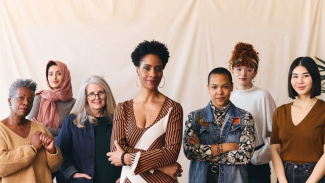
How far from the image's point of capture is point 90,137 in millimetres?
3143

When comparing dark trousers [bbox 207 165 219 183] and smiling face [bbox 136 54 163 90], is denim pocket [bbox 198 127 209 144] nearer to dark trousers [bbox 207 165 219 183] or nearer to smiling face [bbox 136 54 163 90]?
dark trousers [bbox 207 165 219 183]

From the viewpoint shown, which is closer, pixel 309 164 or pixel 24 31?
pixel 309 164

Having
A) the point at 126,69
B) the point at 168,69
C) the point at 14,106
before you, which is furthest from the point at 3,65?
the point at 14,106

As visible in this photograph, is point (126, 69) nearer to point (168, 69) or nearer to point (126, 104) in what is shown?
point (168, 69)

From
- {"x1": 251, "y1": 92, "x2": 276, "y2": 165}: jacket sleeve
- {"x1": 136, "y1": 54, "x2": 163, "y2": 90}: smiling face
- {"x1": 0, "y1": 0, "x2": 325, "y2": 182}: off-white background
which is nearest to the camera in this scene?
{"x1": 136, "y1": 54, "x2": 163, "y2": 90}: smiling face

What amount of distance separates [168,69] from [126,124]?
97.2 inches

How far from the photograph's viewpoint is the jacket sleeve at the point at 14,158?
8.95ft

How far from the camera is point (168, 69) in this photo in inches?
196

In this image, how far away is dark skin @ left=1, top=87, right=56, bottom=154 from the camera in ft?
9.43

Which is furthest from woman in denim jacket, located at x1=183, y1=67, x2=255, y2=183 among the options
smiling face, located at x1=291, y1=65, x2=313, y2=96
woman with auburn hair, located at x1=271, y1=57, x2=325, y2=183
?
smiling face, located at x1=291, y1=65, x2=313, y2=96

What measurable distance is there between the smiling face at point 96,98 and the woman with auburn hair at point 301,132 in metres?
1.30

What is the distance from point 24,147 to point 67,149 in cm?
44

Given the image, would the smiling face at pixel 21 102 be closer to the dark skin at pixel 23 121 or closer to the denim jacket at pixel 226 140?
the dark skin at pixel 23 121

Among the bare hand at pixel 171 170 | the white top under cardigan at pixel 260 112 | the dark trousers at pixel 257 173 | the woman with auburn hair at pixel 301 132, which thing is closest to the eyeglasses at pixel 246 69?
the white top under cardigan at pixel 260 112
